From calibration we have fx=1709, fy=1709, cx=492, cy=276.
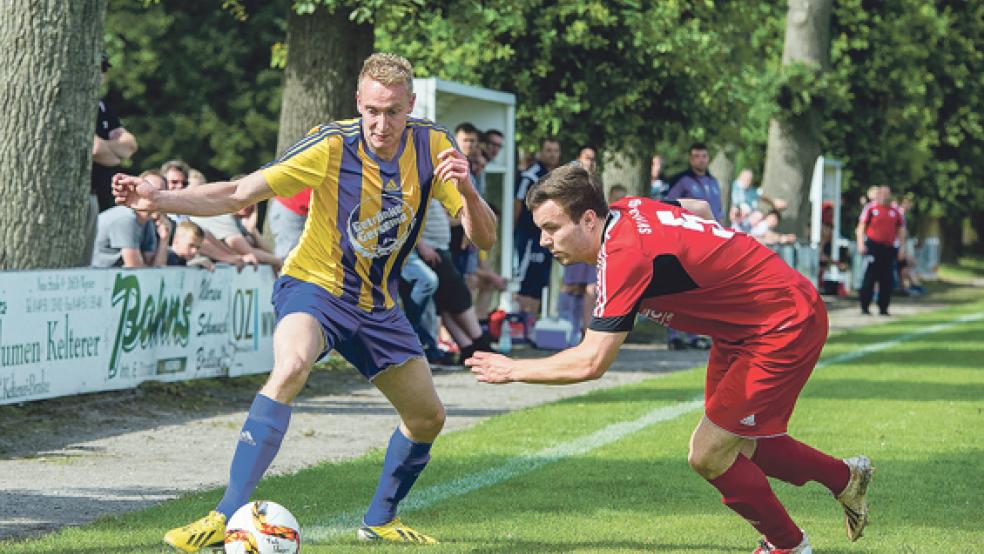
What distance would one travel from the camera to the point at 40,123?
12781 millimetres

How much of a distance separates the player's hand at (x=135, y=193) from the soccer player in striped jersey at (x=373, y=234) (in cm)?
25

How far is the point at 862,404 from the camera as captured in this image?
46.0 feet

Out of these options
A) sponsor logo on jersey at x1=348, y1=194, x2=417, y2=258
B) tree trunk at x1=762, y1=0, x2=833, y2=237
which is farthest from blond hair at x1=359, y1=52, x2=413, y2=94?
tree trunk at x1=762, y1=0, x2=833, y2=237

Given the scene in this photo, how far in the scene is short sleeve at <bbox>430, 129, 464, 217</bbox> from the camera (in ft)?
24.8

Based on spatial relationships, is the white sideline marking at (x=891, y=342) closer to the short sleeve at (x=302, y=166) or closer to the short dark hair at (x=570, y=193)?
the short sleeve at (x=302, y=166)

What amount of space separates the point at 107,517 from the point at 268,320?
7.32m

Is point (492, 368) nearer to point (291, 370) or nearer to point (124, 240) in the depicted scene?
point (291, 370)

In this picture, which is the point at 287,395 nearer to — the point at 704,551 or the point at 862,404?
the point at 704,551

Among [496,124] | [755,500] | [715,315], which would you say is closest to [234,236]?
[496,124]

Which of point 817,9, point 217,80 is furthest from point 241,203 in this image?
point 217,80

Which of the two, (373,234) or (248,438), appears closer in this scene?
(248,438)

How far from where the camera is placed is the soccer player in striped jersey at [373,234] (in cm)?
724

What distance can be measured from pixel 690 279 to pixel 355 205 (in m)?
1.60

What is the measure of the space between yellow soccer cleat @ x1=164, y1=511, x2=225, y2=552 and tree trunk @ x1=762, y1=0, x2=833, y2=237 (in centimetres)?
2498
